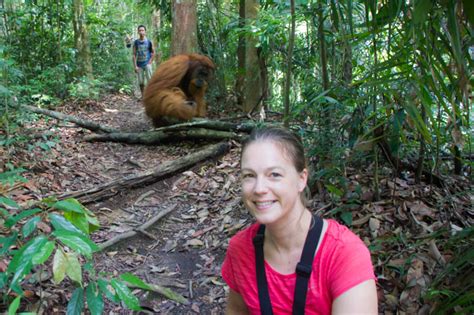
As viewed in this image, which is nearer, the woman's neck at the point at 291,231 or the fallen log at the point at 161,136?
the woman's neck at the point at 291,231

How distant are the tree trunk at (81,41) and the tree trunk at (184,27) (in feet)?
12.9

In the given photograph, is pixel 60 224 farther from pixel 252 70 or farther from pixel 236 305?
pixel 252 70

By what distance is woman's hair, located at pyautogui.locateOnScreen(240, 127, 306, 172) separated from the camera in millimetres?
1823

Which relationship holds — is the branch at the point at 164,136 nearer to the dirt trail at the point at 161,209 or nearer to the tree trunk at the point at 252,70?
the dirt trail at the point at 161,209

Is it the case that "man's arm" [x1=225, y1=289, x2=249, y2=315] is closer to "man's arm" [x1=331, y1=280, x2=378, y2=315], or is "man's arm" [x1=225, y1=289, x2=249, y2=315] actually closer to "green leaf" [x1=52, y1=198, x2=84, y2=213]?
"man's arm" [x1=331, y1=280, x2=378, y2=315]

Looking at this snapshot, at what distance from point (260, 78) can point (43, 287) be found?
13.4 ft

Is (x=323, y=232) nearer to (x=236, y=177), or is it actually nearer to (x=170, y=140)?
(x=236, y=177)

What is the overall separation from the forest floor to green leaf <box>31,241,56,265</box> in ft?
4.25

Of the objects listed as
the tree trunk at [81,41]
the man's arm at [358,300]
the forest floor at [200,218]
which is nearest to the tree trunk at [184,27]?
the forest floor at [200,218]

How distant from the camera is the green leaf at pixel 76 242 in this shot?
169 cm

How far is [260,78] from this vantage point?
Result: 610 cm

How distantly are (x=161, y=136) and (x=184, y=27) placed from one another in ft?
6.11

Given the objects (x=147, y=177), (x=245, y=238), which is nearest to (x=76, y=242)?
(x=245, y=238)

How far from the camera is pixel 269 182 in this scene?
1.77 metres
